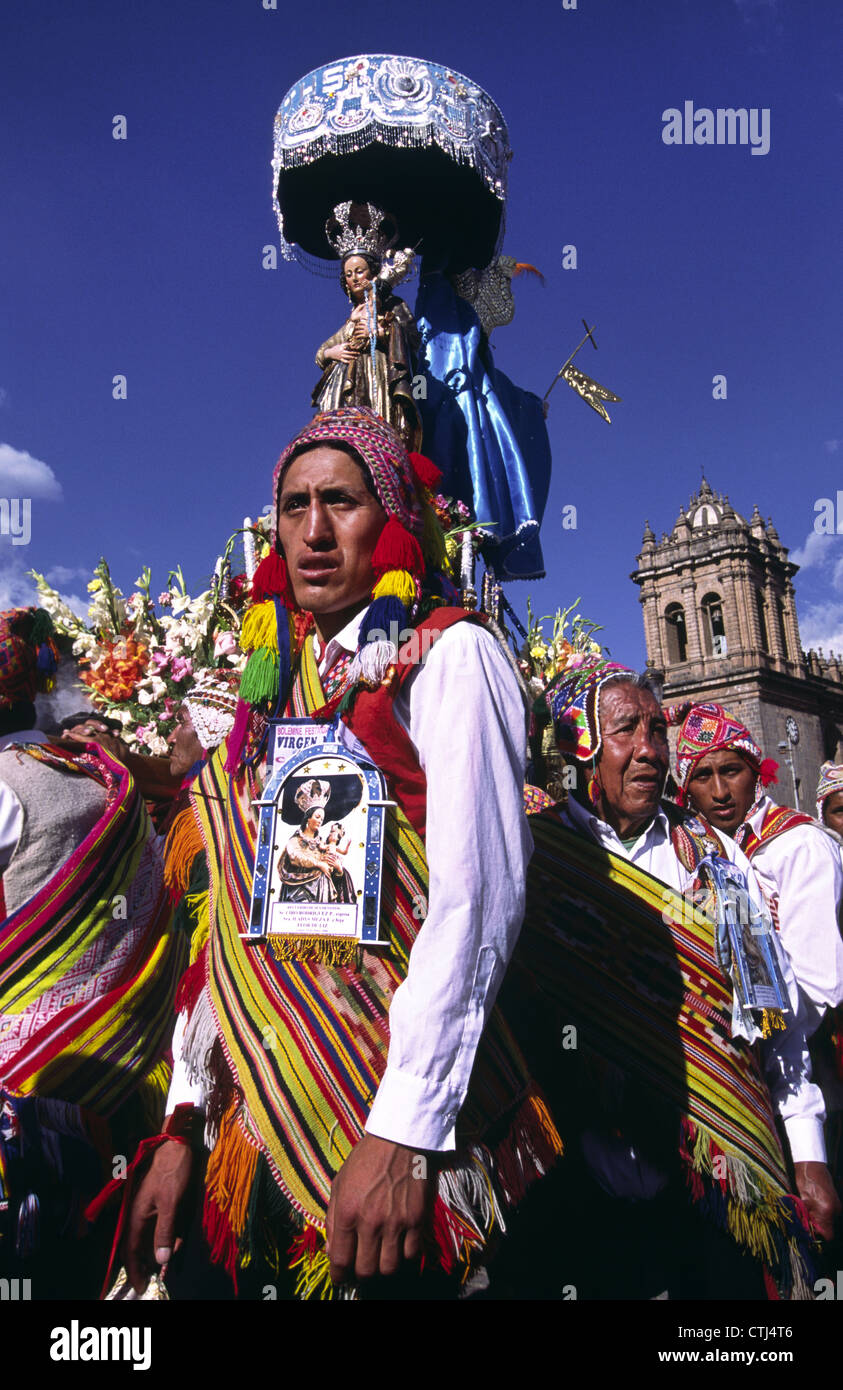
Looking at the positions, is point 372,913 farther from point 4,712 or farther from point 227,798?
point 4,712

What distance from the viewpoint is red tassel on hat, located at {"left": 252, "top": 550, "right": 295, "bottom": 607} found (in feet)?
7.46

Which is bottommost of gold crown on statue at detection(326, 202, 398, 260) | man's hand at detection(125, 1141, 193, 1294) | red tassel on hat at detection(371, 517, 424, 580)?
man's hand at detection(125, 1141, 193, 1294)

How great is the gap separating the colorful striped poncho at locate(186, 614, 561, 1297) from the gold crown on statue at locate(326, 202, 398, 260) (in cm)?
421

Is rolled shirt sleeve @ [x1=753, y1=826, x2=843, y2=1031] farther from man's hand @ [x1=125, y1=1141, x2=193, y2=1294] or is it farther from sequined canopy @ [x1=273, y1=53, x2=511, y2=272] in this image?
sequined canopy @ [x1=273, y1=53, x2=511, y2=272]


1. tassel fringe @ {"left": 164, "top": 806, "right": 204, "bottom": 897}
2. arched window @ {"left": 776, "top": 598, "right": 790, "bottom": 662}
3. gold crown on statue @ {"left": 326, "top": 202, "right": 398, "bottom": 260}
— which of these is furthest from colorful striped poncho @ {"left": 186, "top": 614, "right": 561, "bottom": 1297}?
arched window @ {"left": 776, "top": 598, "right": 790, "bottom": 662}

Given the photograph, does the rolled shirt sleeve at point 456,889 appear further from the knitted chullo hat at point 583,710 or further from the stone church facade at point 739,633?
the stone church facade at point 739,633

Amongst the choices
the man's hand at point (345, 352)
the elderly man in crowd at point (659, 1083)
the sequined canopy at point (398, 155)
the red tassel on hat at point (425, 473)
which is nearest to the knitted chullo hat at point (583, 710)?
the elderly man in crowd at point (659, 1083)

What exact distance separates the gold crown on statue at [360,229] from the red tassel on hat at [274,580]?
374 cm

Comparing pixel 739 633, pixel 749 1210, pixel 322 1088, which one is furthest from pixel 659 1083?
pixel 739 633

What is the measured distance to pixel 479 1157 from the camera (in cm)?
176

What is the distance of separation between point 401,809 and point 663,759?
4.98 ft

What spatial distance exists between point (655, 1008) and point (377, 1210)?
4.09 ft

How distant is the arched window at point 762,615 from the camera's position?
5009cm
